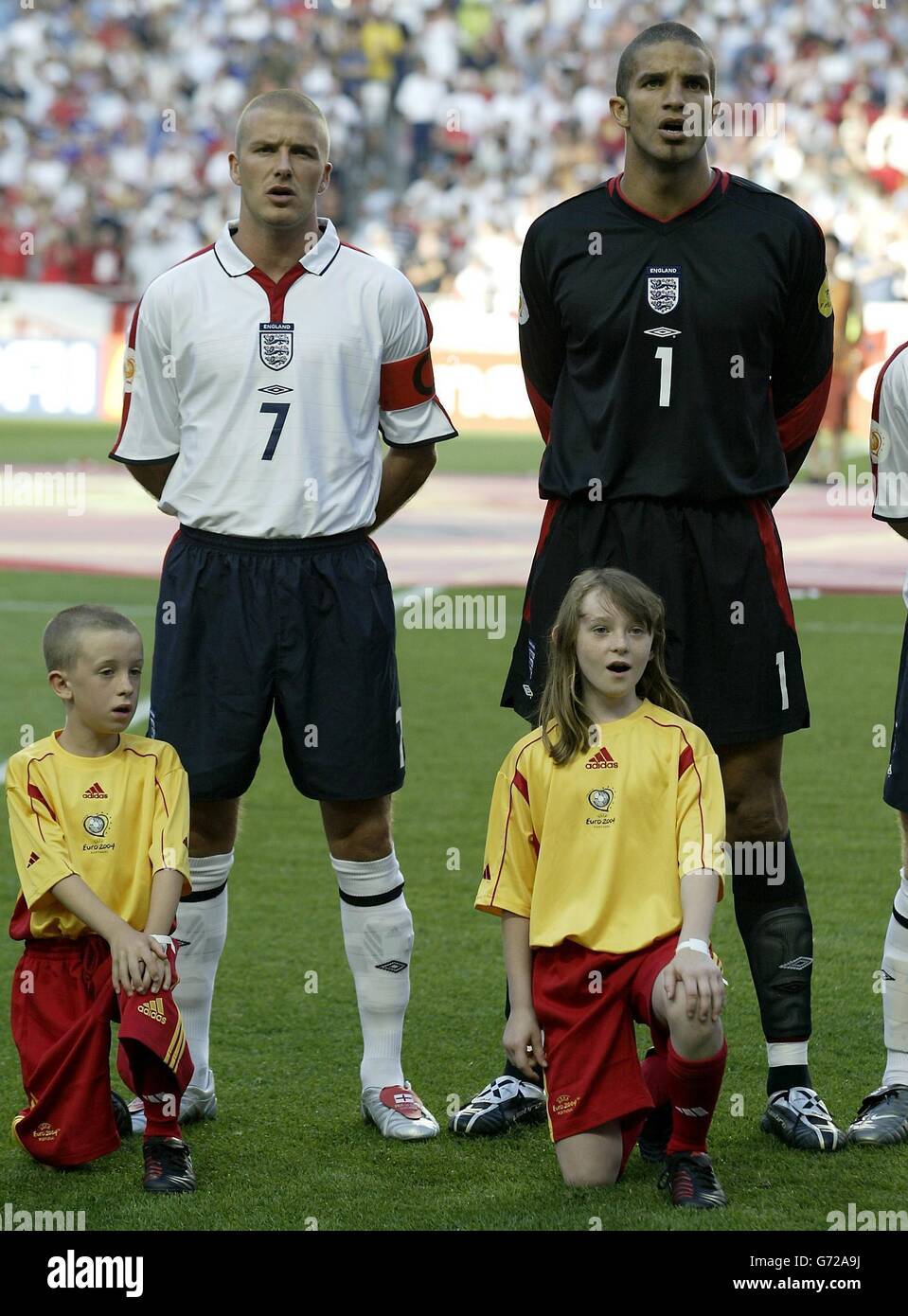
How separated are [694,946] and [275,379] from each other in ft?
4.75

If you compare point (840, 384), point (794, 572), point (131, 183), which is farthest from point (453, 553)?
point (131, 183)

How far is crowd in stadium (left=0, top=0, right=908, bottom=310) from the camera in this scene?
24.0 meters

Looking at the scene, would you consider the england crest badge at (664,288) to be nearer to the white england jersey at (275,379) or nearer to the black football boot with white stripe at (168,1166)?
the white england jersey at (275,379)

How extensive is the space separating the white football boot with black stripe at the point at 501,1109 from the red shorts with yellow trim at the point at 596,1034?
36cm

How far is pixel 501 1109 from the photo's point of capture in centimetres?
398

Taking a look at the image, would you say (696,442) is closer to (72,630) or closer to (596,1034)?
(596,1034)

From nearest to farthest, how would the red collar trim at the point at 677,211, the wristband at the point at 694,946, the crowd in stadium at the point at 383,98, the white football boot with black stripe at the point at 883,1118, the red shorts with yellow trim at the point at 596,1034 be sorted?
the wristband at the point at 694,946
the red shorts with yellow trim at the point at 596,1034
the white football boot with black stripe at the point at 883,1118
the red collar trim at the point at 677,211
the crowd in stadium at the point at 383,98

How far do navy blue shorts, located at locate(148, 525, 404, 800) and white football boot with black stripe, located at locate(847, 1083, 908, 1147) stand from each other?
3.88ft

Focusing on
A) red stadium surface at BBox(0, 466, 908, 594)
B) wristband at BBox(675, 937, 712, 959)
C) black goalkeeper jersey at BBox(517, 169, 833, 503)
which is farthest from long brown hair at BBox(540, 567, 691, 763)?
red stadium surface at BBox(0, 466, 908, 594)

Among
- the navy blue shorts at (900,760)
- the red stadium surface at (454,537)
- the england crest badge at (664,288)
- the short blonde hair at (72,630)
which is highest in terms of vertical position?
the england crest badge at (664,288)

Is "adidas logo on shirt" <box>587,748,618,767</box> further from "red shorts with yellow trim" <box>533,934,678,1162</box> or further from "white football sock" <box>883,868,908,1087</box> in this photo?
"white football sock" <box>883,868,908,1087</box>

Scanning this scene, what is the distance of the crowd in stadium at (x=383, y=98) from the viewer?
2405cm

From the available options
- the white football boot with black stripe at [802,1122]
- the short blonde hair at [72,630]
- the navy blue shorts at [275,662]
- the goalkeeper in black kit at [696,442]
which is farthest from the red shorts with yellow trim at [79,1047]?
the white football boot with black stripe at [802,1122]
